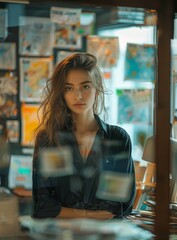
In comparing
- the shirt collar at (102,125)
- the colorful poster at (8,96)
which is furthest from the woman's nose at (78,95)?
the colorful poster at (8,96)

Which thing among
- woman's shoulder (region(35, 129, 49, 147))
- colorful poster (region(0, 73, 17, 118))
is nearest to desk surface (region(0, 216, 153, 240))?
woman's shoulder (region(35, 129, 49, 147))

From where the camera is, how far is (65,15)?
1.57 meters

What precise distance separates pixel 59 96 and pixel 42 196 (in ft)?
1.22

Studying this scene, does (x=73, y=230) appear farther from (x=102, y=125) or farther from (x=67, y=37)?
(x=67, y=37)

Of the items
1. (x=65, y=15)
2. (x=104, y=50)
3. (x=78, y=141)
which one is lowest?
(x=78, y=141)

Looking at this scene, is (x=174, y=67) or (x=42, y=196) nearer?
(x=174, y=67)

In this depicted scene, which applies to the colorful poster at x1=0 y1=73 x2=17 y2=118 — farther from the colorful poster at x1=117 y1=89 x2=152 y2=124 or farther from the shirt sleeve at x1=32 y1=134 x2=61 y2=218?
the colorful poster at x1=117 y1=89 x2=152 y2=124

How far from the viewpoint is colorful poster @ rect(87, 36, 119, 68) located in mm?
1699

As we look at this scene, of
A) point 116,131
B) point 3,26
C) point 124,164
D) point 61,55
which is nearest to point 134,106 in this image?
point 116,131

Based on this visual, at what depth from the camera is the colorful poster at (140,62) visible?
149cm

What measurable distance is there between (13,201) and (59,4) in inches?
28.4

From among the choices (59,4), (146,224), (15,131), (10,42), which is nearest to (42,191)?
(15,131)

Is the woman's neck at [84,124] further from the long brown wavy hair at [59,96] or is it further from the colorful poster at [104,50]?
the colorful poster at [104,50]

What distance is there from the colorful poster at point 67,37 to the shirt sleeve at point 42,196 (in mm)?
414
